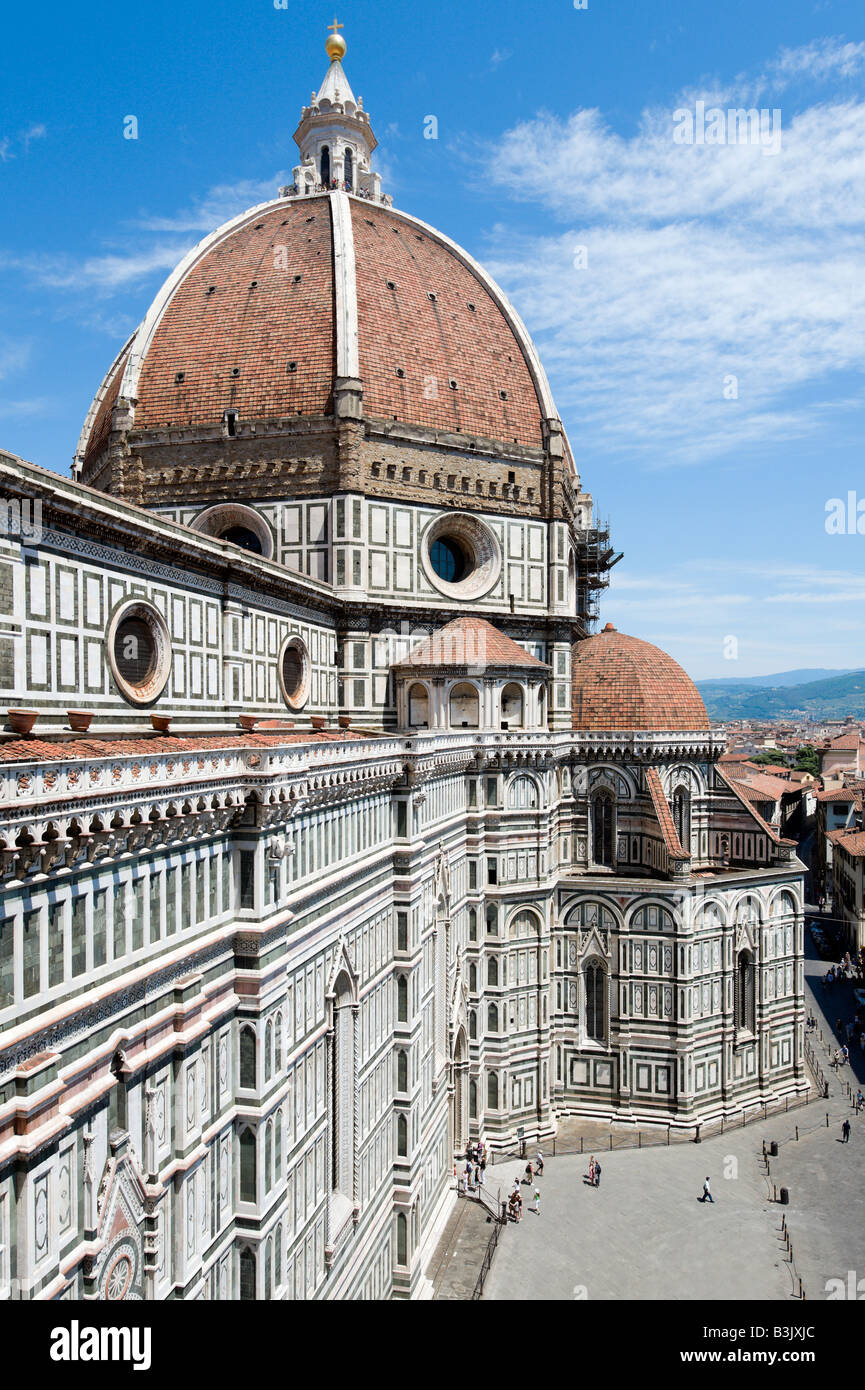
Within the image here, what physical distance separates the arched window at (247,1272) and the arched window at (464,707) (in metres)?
19.0

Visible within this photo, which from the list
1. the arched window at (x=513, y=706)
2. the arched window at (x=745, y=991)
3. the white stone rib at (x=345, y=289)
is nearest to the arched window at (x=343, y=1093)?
the arched window at (x=513, y=706)

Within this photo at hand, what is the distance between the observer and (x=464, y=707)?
104ft

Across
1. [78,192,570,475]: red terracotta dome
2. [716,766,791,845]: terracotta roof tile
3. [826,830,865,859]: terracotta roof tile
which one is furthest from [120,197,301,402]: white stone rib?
[826,830,865,859]: terracotta roof tile

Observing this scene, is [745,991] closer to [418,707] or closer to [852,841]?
[418,707]

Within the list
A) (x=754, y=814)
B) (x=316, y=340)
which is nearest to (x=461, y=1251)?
(x=754, y=814)

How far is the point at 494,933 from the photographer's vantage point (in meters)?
31.0

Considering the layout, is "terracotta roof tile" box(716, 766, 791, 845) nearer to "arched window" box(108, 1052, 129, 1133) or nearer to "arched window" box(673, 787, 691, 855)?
"arched window" box(673, 787, 691, 855)

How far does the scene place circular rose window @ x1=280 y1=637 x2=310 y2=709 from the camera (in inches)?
1068

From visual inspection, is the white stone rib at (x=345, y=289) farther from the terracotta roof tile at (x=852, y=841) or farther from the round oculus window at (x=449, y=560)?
the terracotta roof tile at (x=852, y=841)

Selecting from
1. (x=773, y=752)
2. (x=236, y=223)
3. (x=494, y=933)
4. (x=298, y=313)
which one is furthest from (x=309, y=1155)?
(x=773, y=752)

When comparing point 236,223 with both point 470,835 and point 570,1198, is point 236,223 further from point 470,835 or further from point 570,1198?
point 570,1198

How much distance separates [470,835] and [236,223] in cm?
2462

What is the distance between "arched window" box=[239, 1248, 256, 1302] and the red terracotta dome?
24378mm
